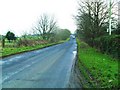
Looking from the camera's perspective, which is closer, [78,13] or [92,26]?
[92,26]

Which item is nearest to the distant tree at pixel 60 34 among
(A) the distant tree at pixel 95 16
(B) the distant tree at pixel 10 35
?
(B) the distant tree at pixel 10 35

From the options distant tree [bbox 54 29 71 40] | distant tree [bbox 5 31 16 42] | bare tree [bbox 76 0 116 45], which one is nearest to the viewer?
bare tree [bbox 76 0 116 45]

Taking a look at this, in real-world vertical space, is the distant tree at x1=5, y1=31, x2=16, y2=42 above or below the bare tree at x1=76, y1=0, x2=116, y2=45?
below

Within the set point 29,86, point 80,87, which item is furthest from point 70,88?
point 29,86

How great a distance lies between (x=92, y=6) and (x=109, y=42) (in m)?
16.7

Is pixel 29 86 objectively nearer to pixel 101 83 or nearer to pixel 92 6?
pixel 101 83

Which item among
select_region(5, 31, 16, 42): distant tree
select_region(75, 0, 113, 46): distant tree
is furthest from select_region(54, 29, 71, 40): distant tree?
select_region(75, 0, 113, 46): distant tree

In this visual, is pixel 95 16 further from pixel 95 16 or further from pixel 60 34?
pixel 60 34

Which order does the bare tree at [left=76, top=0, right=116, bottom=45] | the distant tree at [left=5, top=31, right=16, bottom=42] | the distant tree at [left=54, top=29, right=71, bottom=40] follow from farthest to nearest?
1. the distant tree at [left=54, top=29, right=71, bottom=40]
2. the distant tree at [left=5, top=31, right=16, bottom=42]
3. the bare tree at [left=76, top=0, right=116, bottom=45]

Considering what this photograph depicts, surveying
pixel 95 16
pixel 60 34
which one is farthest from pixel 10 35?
pixel 60 34

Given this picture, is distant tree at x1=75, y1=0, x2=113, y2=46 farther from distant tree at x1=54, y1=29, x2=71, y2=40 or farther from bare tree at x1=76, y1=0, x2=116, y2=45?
distant tree at x1=54, y1=29, x2=71, y2=40

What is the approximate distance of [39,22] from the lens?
3275 inches

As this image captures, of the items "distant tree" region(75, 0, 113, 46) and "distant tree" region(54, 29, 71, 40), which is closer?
"distant tree" region(75, 0, 113, 46)

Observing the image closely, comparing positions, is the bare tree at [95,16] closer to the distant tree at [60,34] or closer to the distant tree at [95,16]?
the distant tree at [95,16]
